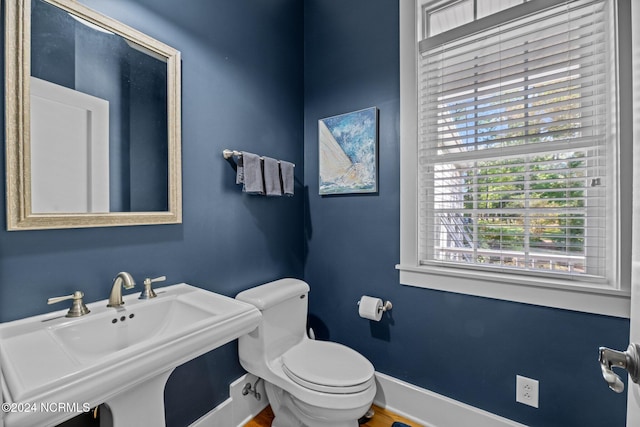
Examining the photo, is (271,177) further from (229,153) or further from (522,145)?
(522,145)

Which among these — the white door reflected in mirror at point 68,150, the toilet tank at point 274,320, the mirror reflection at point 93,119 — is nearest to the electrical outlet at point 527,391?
the toilet tank at point 274,320

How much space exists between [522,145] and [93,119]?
184 cm

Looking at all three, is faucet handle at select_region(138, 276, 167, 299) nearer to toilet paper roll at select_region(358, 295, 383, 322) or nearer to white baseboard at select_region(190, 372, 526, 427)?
white baseboard at select_region(190, 372, 526, 427)

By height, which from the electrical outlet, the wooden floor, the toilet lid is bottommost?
the wooden floor

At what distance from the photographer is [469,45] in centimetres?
152

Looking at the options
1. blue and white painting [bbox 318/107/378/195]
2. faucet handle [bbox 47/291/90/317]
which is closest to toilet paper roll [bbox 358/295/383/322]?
blue and white painting [bbox 318/107/378/195]

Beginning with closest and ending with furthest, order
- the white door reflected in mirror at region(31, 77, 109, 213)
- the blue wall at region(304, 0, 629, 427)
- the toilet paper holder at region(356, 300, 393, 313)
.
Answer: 1. the white door reflected in mirror at region(31, 77, 109, 213)
2. the blue wall at region(304, 0, 629, 427)
3. the toilet paper holder at region(356, 300, 393, 313)

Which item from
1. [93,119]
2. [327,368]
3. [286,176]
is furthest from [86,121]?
[327,368]

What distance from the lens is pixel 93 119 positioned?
108cm

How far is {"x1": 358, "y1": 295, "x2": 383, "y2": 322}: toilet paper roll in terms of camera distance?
65.4 inches

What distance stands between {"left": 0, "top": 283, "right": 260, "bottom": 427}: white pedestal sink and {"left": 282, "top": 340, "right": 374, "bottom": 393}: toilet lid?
1.53ft

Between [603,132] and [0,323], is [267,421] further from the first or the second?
[603,132]

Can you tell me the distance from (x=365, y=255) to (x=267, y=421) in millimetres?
1092

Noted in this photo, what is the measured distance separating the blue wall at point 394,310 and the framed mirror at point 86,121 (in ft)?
3.22
